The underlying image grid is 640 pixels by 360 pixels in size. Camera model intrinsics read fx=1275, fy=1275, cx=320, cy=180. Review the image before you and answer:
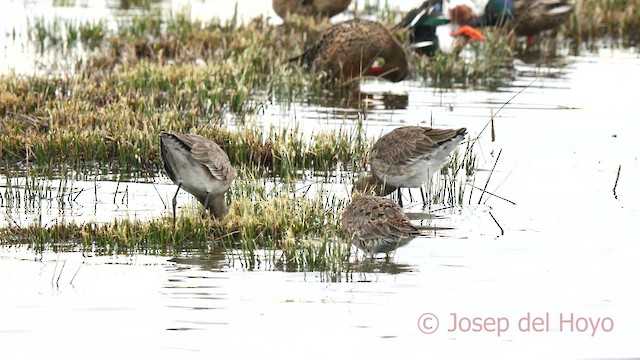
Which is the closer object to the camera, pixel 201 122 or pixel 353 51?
pixel 201 122

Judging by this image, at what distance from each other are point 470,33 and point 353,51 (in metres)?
3.36

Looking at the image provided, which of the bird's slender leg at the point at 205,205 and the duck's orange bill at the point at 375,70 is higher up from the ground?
the duck's orange bill at the point at 375,70

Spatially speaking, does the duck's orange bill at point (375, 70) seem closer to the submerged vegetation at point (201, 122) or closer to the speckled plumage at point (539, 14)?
the submerged vegetation at point (201, 122)

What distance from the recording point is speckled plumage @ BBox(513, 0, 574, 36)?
20.0 metres

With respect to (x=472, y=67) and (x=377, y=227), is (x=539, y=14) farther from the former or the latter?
(x=377, y=227)

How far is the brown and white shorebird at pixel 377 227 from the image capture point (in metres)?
8.64

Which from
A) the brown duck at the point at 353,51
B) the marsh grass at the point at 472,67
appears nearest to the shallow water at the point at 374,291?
the brown duck at the point at 353,51

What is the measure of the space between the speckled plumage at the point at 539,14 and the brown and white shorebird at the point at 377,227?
38.3 feet

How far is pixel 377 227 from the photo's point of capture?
8.65 metres

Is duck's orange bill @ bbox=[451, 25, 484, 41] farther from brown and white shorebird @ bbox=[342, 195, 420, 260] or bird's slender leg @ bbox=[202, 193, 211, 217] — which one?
brown and white shorebird @ bbox=[342, 195, 420, 260]

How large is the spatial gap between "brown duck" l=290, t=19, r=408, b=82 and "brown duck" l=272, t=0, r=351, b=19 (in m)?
3.80

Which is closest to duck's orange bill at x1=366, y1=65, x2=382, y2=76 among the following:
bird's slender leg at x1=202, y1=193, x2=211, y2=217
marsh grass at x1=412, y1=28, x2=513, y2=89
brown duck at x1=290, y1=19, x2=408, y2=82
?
brown duck at x1=290, y1=19, x2=408, y2=82

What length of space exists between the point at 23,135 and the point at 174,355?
5943 millimetres

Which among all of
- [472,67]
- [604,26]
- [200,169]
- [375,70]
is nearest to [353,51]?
[375,70]
